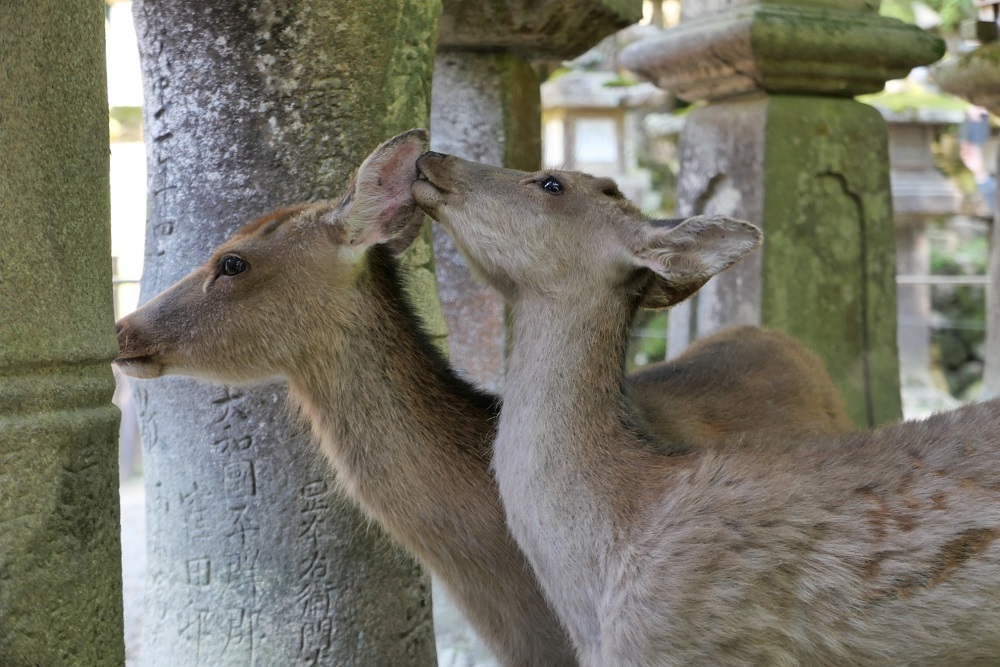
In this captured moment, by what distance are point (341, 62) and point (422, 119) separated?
1.16 feet

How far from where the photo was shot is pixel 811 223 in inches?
235

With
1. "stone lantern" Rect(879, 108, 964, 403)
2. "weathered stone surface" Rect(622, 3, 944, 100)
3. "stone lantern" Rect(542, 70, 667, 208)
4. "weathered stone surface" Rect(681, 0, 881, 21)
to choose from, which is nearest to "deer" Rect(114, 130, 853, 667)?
"weathered stone surface" Rect(622, 3, 944, 100)

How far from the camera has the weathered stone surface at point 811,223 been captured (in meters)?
5.89

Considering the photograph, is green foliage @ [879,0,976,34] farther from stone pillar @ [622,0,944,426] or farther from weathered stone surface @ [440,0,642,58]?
weathered stone surface @ [440,0,642,58]

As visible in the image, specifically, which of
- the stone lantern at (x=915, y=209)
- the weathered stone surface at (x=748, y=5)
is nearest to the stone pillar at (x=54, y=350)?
the weathered stone surface at (x=748, y=5)

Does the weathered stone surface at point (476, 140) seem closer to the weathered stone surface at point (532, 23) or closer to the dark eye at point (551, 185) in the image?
the weathered stone surface at point (532, 23)

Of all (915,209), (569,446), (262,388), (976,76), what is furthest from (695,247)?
(915,209)

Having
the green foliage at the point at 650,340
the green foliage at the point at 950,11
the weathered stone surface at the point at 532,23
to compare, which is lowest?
the green foliage at the point at 650,340

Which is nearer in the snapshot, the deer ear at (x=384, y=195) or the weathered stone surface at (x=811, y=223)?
the deer ear at (x=384, y=195)

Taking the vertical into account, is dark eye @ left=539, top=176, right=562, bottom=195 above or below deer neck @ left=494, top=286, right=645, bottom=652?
above

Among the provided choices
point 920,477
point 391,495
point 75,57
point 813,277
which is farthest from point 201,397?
point 813,277

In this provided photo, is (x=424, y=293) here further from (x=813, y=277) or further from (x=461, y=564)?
(x=813, y=277)

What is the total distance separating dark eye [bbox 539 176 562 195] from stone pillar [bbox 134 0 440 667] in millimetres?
631

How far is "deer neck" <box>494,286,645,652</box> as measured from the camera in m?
2.95
